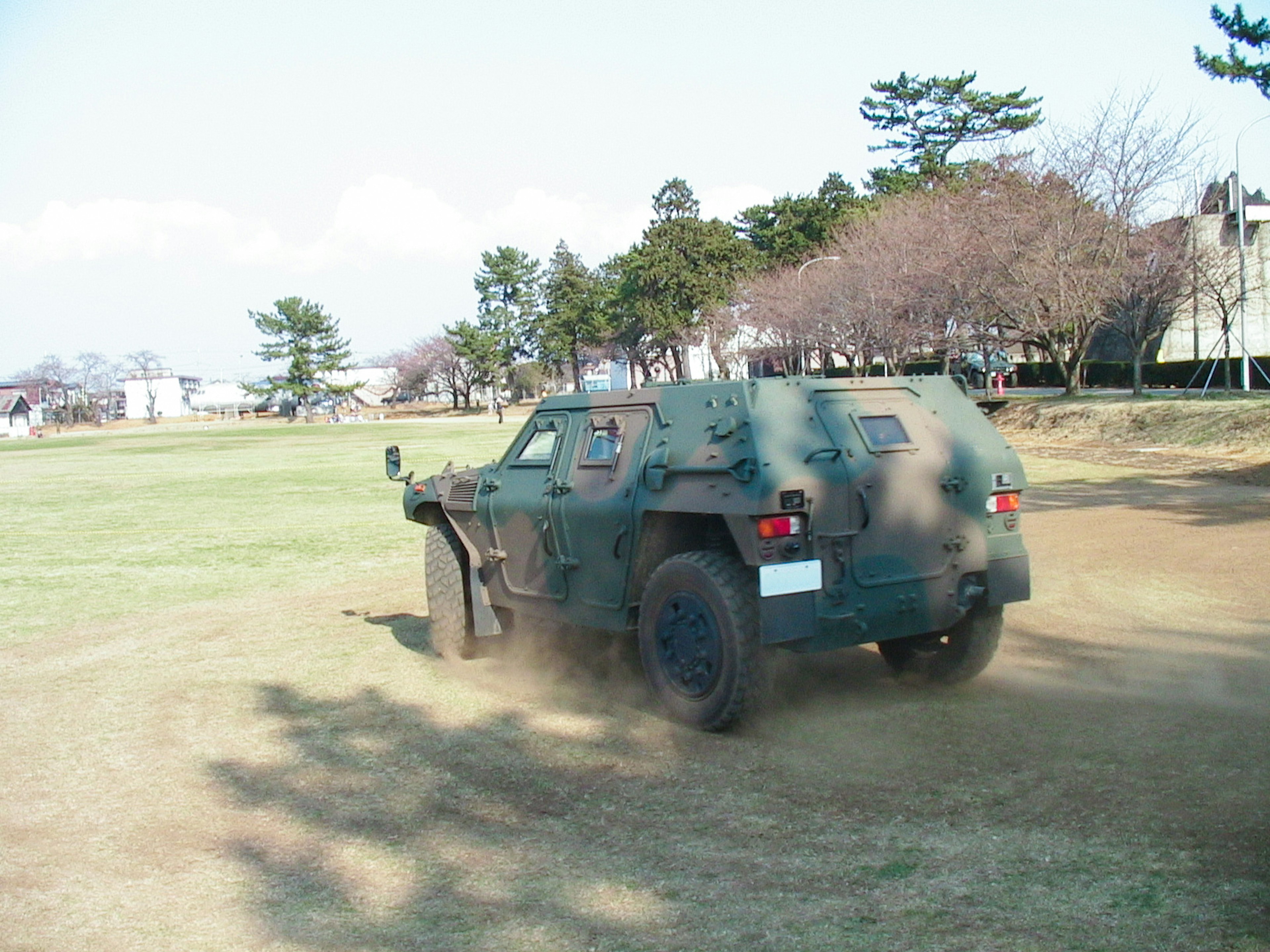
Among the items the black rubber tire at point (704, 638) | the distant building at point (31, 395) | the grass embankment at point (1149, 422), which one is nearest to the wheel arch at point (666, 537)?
the black rubber tire at point (704, 638)

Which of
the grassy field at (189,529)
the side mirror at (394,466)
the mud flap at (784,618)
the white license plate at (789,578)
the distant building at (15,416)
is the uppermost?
the distant building at (15,416)

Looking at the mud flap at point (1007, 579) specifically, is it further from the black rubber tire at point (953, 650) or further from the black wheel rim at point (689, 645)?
the black wheel rim at point (689, 645)

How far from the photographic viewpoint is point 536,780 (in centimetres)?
634

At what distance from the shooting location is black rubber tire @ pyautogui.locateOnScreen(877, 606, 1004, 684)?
749cm

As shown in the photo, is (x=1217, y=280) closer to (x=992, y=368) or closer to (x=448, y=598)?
(x=992, y=368)

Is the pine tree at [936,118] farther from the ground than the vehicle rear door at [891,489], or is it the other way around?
the pine tree at [936,118]

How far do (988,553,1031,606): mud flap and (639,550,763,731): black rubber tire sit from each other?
1537mm

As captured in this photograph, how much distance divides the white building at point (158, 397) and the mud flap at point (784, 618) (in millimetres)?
149295

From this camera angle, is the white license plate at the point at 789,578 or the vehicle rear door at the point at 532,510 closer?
the white license plate at the point at 789,578

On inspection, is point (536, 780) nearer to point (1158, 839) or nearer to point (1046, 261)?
point (1158, 839)

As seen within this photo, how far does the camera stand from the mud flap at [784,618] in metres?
6.42

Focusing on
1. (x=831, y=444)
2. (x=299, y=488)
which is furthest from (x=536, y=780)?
(x=299, y=488)

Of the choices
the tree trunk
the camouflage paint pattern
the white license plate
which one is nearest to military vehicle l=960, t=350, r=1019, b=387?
the tree trunk

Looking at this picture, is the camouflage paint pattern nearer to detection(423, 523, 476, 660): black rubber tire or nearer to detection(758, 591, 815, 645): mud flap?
detection(758, 591, 815, 645): mud flap
